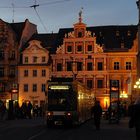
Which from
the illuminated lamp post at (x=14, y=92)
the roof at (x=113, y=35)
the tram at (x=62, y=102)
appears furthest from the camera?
the roof at (x=113, y=35)

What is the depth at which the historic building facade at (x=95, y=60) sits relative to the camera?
85.6m

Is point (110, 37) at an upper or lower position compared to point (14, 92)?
upper

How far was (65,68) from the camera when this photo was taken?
289 ft

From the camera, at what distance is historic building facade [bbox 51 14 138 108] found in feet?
281

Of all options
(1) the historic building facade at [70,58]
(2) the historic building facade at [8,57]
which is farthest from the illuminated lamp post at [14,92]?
(2) the historic building facade at [8,57]

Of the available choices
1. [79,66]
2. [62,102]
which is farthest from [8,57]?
[62,102]

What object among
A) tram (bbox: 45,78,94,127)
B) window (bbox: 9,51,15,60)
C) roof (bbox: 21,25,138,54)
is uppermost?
roof (bbox: 21,25,138,54)

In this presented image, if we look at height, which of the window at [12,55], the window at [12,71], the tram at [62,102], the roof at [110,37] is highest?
the roof at [110,37]

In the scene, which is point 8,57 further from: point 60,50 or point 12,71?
point 60,50

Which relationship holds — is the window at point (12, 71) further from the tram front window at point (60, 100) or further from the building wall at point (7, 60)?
the tram front window at point (60, 100)

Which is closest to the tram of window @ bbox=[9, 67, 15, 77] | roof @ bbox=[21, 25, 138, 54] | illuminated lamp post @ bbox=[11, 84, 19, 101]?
illuminated lamp post @ bbox=[11, 84, 19, 101]

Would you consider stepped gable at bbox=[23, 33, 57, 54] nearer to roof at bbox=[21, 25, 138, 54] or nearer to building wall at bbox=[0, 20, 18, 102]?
roof at bbox=[21, 25, 138, 54]

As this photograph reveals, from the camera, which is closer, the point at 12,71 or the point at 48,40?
the point at 12,71

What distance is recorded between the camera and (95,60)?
8619 centimetres
